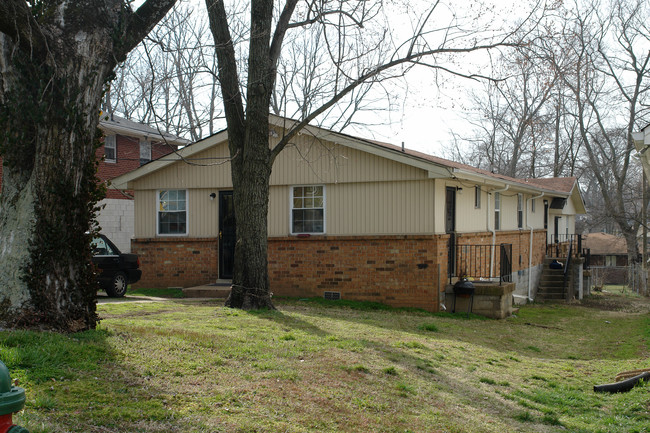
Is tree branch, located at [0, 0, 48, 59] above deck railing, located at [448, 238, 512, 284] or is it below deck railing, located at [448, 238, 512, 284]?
above

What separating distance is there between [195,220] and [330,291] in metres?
4.34

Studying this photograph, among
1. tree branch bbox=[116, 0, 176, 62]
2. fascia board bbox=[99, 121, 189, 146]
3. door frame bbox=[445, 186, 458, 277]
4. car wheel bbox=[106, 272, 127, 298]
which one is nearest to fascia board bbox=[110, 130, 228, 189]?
car wheel bbox=[106, 272, 127, 298]

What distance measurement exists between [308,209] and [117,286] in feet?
16.2

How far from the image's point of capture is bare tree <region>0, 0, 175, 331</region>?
6238 millimetres

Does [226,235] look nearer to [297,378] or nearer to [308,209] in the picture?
[308,209]

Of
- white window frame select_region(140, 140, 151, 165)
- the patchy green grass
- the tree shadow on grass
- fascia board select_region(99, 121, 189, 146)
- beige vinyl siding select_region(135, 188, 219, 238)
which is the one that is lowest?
the patchy green grass

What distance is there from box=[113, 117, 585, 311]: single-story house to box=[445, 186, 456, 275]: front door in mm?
27

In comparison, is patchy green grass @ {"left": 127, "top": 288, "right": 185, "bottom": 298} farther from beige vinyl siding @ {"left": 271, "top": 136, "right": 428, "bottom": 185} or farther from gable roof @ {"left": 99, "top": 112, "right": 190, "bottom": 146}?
gable roof @ {"left": 99, "top": 112, "right": 190, "bottom": 146}

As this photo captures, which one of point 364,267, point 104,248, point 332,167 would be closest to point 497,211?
point 364,267

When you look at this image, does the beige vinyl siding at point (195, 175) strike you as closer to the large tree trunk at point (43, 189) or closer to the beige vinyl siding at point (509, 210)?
the beige vinyl siding at point (509, 210)

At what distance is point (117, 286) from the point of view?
14.5 m

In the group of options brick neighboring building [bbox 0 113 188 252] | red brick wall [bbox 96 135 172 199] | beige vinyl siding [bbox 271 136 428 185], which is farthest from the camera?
red brick wall [bbox 96 135 172 199]

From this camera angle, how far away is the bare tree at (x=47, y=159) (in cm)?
624

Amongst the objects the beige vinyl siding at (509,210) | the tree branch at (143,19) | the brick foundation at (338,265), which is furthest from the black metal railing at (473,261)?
the tree branch at (143,19)
